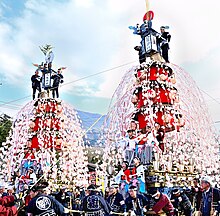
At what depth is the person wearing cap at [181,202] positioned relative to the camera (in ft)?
24.6

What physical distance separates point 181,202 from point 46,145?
6256mm

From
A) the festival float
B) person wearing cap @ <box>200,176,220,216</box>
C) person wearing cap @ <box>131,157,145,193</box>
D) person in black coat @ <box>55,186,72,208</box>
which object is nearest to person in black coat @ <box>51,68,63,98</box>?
the festival float

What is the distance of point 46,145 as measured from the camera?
12.2 m

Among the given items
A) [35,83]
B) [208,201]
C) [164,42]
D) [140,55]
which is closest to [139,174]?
[208,201]

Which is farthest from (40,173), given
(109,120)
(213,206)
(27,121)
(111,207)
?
(213,206)

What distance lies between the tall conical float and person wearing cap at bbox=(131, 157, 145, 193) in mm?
236

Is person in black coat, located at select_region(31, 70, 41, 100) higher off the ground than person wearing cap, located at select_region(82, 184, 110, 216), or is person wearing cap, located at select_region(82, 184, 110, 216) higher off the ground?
person in black coat, located at select_region(31, 70, 41, 100)

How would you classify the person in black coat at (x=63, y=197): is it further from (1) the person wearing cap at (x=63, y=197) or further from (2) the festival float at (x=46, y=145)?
(2) the festival float at (x=46, y=145)

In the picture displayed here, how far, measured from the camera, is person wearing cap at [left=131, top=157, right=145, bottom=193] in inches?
287

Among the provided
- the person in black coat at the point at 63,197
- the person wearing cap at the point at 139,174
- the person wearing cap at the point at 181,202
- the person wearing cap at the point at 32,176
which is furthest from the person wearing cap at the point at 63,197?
the person wearing cap at the point at 181,202

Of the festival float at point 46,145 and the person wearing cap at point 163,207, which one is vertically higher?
the festival float at point 46,145

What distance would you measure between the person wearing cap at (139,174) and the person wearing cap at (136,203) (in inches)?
13.1

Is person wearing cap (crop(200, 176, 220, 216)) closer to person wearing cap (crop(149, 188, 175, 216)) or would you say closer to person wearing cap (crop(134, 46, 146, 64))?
person wearing cap (crop(149, 188, 175, 216))

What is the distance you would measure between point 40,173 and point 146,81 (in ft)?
17.7
